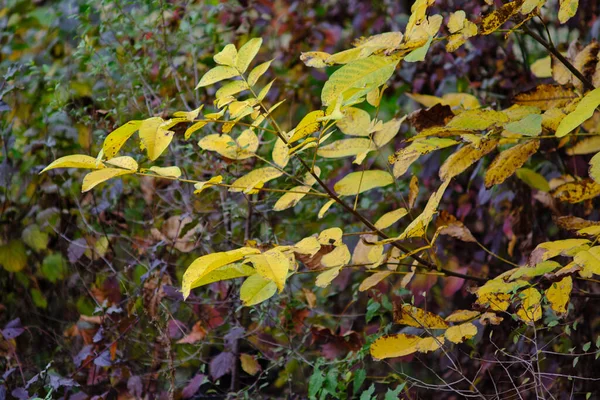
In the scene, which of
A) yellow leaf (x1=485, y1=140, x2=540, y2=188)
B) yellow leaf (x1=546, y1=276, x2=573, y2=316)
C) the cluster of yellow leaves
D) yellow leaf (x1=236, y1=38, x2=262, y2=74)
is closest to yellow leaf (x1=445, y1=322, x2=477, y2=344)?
the cluster of yellow leaves

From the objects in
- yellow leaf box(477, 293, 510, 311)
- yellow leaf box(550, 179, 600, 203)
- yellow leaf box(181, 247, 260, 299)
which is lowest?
yellow leaf box(477, 293, 510, 311)

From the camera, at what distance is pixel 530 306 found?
115cm

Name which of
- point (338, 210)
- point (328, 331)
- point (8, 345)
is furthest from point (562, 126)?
point (8, 345)

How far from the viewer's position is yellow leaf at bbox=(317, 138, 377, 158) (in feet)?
4.07

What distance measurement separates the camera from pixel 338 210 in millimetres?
2256

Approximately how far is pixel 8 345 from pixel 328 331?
831 millimetres

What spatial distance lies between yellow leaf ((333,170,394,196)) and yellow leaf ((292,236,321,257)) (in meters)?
0.22

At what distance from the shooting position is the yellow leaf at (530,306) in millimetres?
1144

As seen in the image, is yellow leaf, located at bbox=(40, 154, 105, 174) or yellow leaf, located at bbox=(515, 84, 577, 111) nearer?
yellow leaf, located at bbox=(40, 154, 105, 174)

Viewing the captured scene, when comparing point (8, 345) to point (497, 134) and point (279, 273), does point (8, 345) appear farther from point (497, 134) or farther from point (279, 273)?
point (497, 134)

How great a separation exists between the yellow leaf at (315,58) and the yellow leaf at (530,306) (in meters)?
0.49

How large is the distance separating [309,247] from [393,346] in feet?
0.93

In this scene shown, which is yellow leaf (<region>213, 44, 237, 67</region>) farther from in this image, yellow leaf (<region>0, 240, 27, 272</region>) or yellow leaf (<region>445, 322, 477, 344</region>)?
yellow leaf (<region>0, 240, 27, 272</region>)

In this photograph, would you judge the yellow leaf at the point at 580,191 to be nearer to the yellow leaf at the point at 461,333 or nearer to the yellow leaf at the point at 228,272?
the yellow leaf at the point at 461,333
